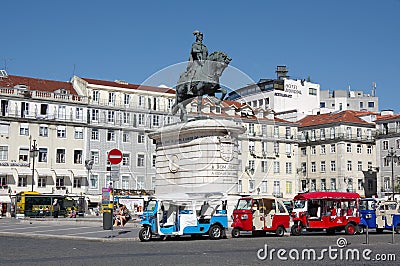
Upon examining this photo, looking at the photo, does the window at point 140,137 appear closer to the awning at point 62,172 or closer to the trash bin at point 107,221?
the awning at point 62,172

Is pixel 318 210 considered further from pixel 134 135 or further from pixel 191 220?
pixel 134 135

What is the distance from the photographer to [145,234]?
2503 centimetres

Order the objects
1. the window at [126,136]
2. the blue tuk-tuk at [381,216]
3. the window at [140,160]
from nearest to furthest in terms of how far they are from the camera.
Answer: the blue tuk-tuk at [381,216] < the window at [126,136] < the window at [140,160]

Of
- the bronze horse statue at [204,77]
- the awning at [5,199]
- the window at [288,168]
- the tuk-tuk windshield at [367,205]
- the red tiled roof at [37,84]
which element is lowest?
the tuk-tuk windshield at [367,205]

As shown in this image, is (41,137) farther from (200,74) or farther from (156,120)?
(200,74)

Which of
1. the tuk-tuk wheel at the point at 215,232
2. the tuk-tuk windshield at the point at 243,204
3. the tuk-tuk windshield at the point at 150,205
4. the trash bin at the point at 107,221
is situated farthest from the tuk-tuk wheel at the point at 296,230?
the trash bin at the point at 107,221

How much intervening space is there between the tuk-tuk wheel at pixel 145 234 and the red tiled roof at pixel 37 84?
52.1 metres

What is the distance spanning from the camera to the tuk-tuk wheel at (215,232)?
26.0 meters

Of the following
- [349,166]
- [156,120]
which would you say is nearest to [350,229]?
[156,120]

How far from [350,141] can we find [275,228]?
58340 millimetres

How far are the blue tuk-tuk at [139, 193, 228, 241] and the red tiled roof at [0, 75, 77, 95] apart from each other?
2031 inches

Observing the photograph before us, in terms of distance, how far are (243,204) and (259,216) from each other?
112 cm

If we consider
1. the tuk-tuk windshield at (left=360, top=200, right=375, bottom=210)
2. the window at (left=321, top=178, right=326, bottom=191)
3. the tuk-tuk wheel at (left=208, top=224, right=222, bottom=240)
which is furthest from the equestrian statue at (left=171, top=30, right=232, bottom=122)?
the window at (left=321, top=178, right=326, bottom=191)

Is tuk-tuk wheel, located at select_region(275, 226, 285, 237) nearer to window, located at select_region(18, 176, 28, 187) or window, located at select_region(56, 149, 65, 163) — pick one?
window, located at select_region(18, 176, 28, 187)
